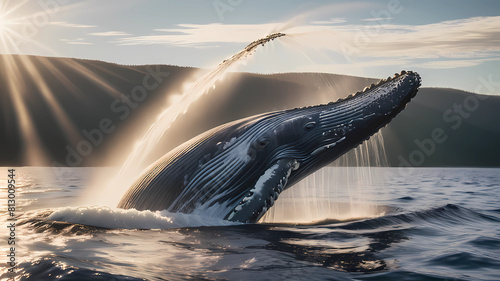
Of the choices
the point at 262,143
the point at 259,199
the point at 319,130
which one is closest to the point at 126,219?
the point at 259,199

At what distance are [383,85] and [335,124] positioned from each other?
3.06 feet

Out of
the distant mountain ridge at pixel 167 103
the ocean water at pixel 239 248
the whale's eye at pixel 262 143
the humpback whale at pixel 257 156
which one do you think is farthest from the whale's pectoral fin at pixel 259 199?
the distant mountain ridge at pixel 167 103

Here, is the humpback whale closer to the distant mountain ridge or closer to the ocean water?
the ocean water

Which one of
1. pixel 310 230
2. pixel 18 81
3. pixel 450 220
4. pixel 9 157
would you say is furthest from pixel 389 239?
pixel 18 81

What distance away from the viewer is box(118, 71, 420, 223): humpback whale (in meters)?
5.89

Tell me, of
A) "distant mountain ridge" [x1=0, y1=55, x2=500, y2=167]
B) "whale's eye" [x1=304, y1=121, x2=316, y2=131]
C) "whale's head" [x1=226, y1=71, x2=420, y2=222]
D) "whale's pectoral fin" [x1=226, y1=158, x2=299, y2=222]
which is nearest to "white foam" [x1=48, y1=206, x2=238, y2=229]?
"whale's pectoral fin" [x1=226, y1=158, x2=299, y2=222]

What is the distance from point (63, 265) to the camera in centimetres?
373

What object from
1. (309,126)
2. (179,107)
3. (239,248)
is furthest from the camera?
(179,107)

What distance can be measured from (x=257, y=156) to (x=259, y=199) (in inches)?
23.2

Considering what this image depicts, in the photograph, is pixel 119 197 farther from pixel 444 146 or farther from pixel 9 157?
pixel 444 146

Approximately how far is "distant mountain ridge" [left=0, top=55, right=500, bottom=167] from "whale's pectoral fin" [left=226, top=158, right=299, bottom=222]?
59.0 metres

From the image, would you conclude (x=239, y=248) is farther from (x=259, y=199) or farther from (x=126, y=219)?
(x=126, y=219)

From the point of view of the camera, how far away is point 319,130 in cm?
632

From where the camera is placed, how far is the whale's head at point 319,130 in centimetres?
602
